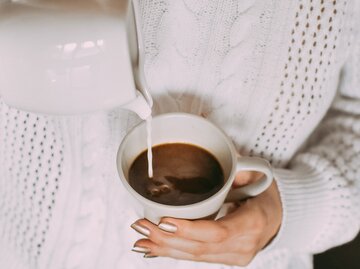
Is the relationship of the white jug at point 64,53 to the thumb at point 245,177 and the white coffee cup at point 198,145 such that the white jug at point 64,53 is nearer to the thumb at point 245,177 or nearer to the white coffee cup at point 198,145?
the white coffee cup at point 198,145

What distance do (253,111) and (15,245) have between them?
A: 1.34ft

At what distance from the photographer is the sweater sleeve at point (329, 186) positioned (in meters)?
0.64

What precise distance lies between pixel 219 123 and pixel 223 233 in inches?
7.0

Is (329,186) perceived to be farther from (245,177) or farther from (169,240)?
(169,240)

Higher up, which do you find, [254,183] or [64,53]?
[64,53]

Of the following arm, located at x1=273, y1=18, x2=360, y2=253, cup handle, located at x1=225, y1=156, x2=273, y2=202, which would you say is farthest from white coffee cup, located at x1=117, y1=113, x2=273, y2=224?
arm, located at x1=273, y1=18, x2=360, y2=253

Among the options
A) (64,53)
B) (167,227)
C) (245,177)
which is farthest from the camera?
(245,177)

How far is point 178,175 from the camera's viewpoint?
55 centimetres

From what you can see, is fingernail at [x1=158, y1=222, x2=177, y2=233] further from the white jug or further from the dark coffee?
the white jug

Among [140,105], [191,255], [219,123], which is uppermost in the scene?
[140,105]

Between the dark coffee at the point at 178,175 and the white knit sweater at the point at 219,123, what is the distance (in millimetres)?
77

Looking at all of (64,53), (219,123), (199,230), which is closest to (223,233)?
(199,230)

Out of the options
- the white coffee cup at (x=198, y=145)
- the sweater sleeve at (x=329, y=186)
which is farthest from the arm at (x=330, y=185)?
the white coffee cup at (x=198, y=145)

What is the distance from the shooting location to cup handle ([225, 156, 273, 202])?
0.49 metres
